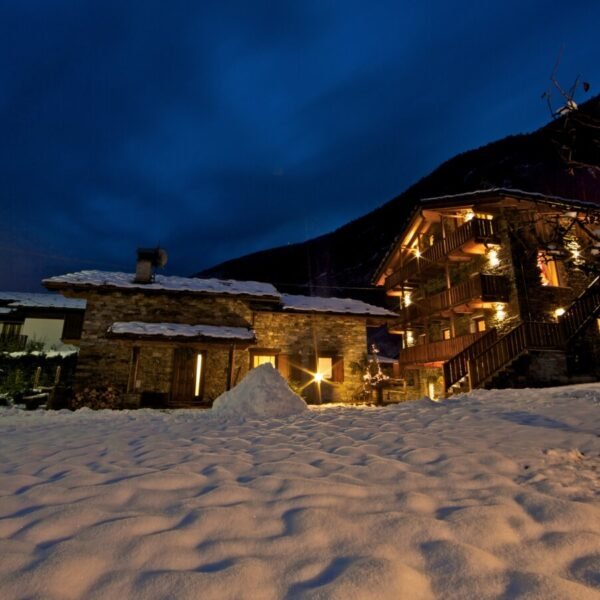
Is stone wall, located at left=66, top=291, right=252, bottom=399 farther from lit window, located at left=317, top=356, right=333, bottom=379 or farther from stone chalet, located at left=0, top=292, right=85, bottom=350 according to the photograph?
stone chalet, located at left=0, top=292, right=85, bottom=350

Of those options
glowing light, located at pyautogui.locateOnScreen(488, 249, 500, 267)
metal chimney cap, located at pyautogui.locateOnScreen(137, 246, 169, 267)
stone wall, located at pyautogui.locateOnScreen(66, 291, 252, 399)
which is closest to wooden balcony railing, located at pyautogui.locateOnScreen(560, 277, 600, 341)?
glowing light, located at pyautogui.locateOnScreen(488, 249, 500, 267)

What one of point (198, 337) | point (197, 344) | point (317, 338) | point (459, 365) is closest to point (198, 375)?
point (197, 344)

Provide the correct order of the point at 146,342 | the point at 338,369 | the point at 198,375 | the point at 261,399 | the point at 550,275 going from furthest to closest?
the point at 550,275
the point at 338,369
the point at 198,375
the point at 146,342
the point at 261,399

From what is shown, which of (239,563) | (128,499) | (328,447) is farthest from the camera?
(328,447)

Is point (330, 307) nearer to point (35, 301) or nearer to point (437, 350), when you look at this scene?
point (437, 350)

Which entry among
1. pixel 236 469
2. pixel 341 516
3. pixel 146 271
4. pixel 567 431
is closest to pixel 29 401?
pixel 146 271

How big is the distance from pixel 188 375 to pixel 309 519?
41.2 ft

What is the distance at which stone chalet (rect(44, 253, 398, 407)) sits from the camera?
40.3ft

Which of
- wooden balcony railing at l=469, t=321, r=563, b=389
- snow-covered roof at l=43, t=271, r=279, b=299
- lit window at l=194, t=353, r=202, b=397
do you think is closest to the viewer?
wooden balcony railing at l=469, t=321, r=563, b=389

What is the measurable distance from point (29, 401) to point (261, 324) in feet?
25.9

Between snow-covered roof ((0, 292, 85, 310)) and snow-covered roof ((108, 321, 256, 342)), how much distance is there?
47.4 feet

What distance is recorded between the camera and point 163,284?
1414 centimetres

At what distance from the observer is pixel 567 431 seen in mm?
4066

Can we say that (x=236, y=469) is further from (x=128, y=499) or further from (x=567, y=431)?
(x=567, y=431)
